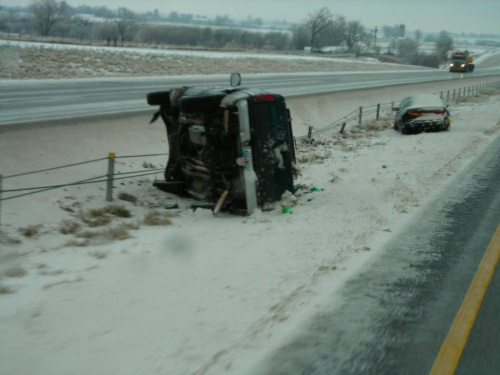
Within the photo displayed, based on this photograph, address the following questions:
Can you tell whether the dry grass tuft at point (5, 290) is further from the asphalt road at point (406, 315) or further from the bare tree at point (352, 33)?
the bare tree at point (352, 33)

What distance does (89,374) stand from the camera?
4520mm

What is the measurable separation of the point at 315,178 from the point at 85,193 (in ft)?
18.1

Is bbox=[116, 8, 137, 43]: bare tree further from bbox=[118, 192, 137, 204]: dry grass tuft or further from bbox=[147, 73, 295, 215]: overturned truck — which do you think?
bbox=[147, 73, 295, 215]: overturned truck

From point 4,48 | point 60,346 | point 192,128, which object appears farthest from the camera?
point 4,48

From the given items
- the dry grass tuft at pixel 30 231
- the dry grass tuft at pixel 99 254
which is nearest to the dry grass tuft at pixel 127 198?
the dry grass tuft at pixel 30 231

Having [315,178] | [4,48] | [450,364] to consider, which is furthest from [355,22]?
[450,364]

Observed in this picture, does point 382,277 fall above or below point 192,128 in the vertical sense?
below

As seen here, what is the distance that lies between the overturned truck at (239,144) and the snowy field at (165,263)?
0.43m

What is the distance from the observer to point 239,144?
9961mm

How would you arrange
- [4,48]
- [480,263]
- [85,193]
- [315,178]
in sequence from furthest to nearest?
[4,48] → [315,178] → [85,193] → [480,263]

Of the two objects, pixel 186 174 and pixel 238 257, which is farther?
pixel 186 174

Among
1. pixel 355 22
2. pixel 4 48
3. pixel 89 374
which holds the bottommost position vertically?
pixel 89 374

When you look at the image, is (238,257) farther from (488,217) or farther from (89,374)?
(488,217)

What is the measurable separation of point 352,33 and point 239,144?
126m
